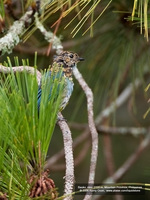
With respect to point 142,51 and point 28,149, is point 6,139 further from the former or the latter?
point 142,51

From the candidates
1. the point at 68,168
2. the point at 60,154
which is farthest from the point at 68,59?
the point at 68,168

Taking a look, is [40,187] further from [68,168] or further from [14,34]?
[14,34]

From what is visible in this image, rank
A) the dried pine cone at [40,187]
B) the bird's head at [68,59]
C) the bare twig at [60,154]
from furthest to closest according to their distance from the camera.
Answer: the bare twig at [60,154] → the bird's head at [68,59] → the dried pine cone at [40,187]

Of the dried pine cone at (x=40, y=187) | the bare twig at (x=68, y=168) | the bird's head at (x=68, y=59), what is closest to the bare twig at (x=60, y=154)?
the bird's head at (x=68, y=59)

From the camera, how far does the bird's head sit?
291 cm

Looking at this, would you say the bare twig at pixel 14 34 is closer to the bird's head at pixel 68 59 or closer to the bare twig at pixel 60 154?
the bird's head at pixel 68 59

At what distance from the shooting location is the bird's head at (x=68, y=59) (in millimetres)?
2908

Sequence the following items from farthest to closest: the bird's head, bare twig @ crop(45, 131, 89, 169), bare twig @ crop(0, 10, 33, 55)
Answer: bare twig @ crop(45, 131, 89, 169) < the bird's head < bare twig @ crop(0, 10, 33, 55)

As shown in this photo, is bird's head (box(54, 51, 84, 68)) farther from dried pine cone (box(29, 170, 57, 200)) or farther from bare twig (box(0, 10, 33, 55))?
dried pine cone (box(29, 170, 57, 200))

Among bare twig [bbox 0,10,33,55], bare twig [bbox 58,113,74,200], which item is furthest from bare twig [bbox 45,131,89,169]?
bare twig [bbox 58,113,74,200]

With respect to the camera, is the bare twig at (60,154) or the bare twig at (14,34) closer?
the bare twig at (14,34)

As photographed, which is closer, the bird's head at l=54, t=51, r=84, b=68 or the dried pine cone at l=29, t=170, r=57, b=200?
the dried pine cone at l=29, t=170, r=57, b=200

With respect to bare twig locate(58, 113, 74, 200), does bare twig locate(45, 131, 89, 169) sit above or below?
above

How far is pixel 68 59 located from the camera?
9.58ft
